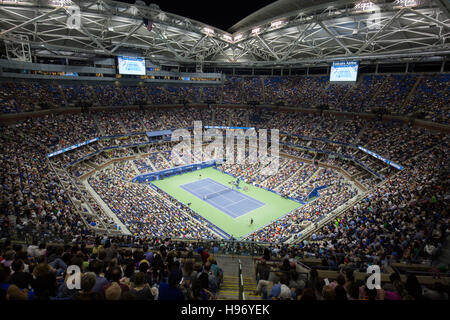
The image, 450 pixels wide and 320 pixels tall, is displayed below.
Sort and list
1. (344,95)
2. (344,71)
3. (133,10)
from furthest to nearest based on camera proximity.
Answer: (344,95)
(344,71)
(133,10)

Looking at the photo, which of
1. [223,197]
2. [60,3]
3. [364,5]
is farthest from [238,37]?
[223,197]

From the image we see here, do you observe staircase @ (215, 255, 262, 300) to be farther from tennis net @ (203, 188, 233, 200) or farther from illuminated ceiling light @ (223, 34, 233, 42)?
illuminated ceiling light @ (223, 34, 233, 42)

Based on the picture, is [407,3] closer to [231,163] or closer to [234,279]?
[234,279]

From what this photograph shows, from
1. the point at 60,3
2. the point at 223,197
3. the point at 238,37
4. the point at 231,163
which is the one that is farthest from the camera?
the point at 231,163

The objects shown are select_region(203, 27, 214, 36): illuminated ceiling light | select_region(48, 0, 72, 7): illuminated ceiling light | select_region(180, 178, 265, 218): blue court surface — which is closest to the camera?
select_region(48, 0, 72, 7): illuminated ceiling light

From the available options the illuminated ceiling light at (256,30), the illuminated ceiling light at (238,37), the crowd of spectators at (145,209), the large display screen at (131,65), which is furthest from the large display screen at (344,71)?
the large display screen at (131,65)

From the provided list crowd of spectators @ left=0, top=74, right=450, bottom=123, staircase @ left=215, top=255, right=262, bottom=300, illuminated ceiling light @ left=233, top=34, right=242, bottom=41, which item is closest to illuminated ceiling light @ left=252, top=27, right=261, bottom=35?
illuminated ceiling light @ left=233, top=34, right=242, bottom=41
